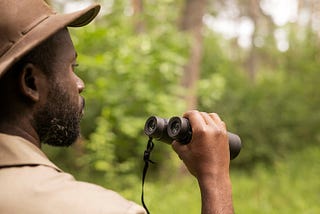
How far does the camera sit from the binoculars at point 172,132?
6.00ft

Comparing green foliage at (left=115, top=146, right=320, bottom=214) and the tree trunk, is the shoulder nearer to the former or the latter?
green foliage at (left=115, top=146, right=320, bottom=214)

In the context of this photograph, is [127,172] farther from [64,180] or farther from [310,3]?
[310,3]

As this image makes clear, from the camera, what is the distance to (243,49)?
37.3 m

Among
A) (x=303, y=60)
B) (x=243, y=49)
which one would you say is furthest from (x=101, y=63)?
(x=243, y=49)

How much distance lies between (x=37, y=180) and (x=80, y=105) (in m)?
0.37

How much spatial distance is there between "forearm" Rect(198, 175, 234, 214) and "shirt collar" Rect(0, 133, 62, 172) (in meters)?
0.46

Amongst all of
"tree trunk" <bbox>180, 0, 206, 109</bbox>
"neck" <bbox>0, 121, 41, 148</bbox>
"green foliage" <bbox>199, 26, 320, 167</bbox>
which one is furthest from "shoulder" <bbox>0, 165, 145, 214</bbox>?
"green foliage" <bbox>199, 26, 320, 167</bbox>

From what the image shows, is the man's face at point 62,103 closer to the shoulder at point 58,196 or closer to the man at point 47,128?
the man at point 47,128

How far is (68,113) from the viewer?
5.64 feet

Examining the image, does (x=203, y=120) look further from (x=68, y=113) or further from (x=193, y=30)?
(x=193, y=30)

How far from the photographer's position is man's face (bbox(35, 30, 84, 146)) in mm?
1671

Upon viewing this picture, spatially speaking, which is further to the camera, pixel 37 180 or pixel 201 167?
pixel 201 167

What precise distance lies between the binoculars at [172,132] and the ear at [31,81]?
0.45 m

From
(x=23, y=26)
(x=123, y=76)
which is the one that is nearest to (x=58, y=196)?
(x=23, y=26)
